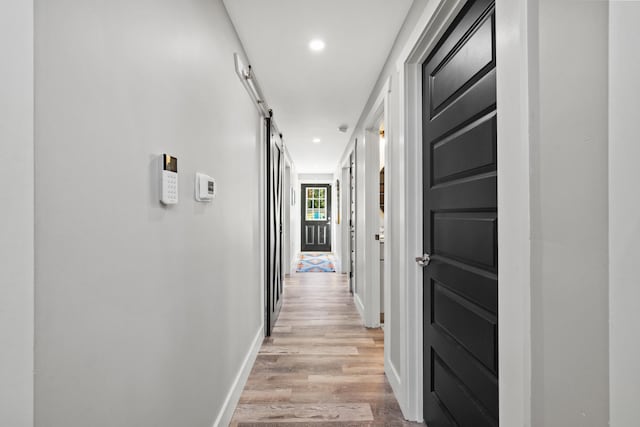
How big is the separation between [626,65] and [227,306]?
192 cm

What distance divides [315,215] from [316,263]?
2333 millimetres

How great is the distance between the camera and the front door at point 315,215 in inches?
392

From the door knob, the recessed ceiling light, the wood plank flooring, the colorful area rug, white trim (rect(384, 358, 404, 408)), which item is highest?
the recessed ceiling light

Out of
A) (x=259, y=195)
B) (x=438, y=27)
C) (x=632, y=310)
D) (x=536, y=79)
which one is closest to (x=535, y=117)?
(x=536, y=79)

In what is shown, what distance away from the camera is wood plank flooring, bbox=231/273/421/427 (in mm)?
1942

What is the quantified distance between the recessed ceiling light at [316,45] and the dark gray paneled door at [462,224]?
0.79m

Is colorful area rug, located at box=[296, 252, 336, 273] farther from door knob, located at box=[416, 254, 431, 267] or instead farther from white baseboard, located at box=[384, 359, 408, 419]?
door knob, located at box=[416, 254, 431, 267]

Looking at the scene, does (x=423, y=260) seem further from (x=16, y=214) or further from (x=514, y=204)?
(x=16, y=214)

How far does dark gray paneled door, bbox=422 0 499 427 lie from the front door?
8.15 metres

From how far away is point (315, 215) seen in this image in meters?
9.98

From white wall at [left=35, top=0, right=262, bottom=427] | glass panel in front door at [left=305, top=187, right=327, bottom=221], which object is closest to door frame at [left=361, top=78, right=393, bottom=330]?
white wall at [left=35, top=0, right=262, bottom=427]

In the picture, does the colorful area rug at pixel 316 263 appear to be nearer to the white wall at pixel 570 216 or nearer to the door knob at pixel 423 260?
the door knob at pixel 423 260

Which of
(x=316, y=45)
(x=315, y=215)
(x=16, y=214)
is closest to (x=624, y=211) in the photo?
(x=16, y=214)

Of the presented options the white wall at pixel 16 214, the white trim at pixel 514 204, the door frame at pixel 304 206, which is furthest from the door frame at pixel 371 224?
the door frame at pixel 304 206
